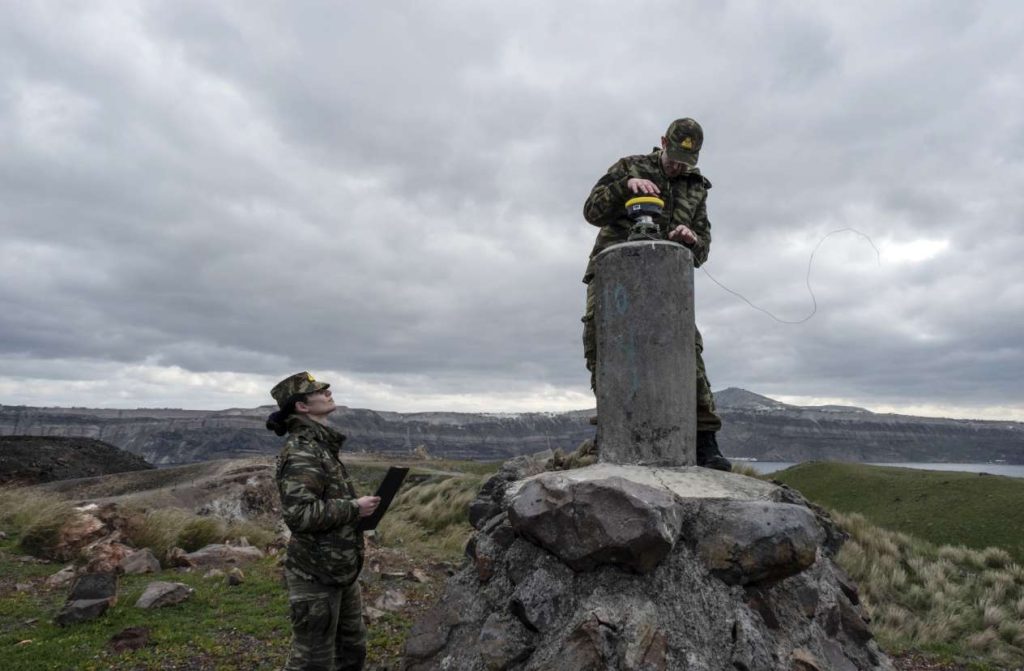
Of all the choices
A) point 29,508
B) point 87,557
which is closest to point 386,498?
point 87,557

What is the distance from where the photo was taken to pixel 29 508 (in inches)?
470

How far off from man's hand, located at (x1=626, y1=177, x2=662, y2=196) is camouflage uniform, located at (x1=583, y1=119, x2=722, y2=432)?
23 cm

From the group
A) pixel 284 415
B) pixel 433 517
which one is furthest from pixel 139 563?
pixel 433 517

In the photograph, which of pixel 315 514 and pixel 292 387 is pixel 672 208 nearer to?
pixel 292 387

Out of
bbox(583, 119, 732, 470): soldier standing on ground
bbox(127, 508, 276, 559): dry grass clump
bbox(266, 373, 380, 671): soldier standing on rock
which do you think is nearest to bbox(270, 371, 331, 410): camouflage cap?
bbox(266, 373, 380, 671): soldier standing on rock

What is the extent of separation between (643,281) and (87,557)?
364 inches

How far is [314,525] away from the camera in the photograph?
3.88 m

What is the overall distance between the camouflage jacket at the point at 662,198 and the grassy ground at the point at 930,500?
10679mm

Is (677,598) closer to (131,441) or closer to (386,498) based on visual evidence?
(386,498)

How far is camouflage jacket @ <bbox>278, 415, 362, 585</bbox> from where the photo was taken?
3918mm

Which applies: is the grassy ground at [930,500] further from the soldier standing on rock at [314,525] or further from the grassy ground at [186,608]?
the soldier standing on rock at [314,525]

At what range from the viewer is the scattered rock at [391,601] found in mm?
7562

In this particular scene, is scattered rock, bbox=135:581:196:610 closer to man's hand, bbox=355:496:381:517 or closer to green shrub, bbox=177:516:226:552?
green shrub, bbox=177:516:226:552

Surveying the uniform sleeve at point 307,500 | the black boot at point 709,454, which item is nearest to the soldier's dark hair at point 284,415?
the uniform sleeve at point 307,500
